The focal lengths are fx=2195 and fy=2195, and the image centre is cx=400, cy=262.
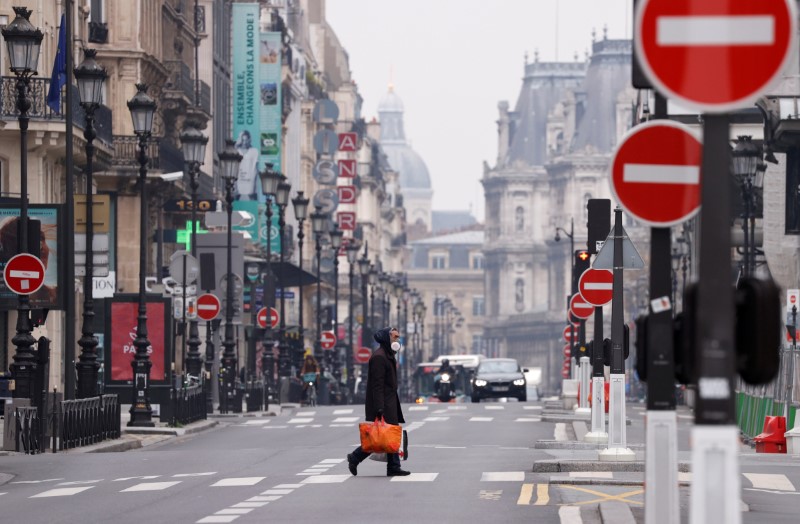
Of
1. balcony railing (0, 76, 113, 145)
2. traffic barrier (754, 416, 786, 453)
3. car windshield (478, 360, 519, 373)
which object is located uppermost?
balcony railing (0, 76, 113, 145)

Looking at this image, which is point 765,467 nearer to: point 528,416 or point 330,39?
point 528,416

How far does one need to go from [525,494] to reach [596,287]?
23.4ft

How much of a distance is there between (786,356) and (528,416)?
1731 centimetres

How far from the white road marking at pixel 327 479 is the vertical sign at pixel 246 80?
66317mm

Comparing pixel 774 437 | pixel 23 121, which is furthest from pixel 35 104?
pixel 774 437

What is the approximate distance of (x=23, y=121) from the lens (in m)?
29.4

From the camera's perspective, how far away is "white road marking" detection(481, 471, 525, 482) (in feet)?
71.9

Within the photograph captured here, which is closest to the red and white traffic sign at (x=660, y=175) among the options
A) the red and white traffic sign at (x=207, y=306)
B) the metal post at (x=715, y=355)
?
the metal post at (x=715, y=355)

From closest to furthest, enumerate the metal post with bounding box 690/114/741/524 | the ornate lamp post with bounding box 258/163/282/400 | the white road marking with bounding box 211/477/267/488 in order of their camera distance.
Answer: the metal post with bounding box 690/114/741/524 < the white road marking with bounding box 211/477/267/488 < the ornate lamp post with bounding box 258/163/282/400

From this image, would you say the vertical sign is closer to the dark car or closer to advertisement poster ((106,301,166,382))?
the dark car

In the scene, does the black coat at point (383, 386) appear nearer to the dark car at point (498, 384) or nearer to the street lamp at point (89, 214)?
the street lamp at point (89, 214)

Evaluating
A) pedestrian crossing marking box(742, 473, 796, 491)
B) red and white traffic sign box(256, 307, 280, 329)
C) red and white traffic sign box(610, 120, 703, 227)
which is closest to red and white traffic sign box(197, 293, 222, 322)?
red and white traffic sign box(256, 307, 280, 329)

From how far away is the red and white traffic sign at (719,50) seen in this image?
26.7 ft

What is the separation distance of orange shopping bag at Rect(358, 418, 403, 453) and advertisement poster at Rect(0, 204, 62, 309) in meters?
10.6
